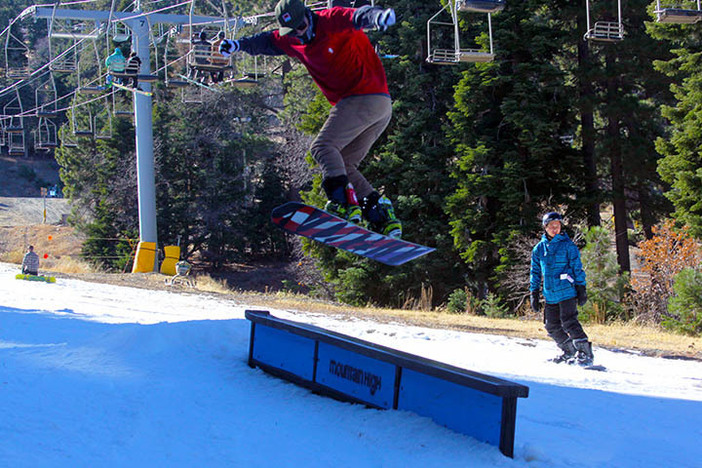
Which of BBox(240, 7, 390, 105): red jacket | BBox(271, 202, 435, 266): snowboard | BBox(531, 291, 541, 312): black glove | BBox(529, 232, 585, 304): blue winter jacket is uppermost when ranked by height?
BBox(240, 7, 390, 105): red jacket

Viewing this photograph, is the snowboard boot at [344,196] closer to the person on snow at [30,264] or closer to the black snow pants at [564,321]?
the black snow pants at [564,321]

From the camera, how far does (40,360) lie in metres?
6.00

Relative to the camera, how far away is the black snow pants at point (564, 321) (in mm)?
8219

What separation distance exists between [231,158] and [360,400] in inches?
1418

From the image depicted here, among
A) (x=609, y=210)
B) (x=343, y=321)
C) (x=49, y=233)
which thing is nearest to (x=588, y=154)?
(x=343, y=321)

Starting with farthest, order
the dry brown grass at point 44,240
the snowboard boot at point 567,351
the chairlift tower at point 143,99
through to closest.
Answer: the dry brown grass at point 44,240, the chairlift tower at point 143,99, the snowboard boot at point 567,351

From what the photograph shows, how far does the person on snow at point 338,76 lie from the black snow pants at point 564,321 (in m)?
3.09

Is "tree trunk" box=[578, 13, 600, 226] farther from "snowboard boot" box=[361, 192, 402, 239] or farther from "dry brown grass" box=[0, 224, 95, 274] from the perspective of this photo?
"dry brown grass" box=[0, 224, 95, 274]

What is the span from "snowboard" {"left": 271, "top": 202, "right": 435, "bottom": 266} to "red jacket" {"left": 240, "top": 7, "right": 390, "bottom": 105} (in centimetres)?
111

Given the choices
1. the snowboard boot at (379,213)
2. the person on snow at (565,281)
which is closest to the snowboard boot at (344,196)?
the snowboard boot at (379,213)

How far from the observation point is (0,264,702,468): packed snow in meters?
4.46

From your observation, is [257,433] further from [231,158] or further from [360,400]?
[231,158]

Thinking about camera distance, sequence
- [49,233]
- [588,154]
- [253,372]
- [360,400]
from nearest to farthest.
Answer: [360,400] < [253,372] < [588,154] < [49,233]

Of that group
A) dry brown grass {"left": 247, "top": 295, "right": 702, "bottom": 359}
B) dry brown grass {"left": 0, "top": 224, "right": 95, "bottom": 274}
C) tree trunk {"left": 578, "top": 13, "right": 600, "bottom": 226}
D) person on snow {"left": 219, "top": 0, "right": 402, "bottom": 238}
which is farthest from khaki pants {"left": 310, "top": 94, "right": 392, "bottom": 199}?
dry brown grass {"left": 0, "top": 224, "right": 95, "bottom": 274}
